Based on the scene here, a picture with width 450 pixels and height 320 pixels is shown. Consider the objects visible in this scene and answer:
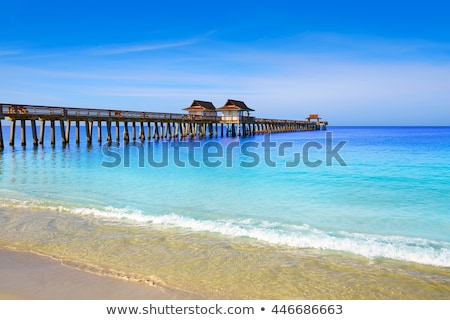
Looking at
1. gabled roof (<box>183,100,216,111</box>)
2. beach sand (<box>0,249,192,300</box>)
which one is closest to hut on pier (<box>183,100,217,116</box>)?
gabled roof (<box>183,100,216,111</box>)

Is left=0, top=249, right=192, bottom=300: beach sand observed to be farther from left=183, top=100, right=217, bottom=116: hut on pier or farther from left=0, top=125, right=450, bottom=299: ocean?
left=183, top=100, right=217, bottom=116: hut on pier

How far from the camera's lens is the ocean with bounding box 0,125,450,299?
4594mm

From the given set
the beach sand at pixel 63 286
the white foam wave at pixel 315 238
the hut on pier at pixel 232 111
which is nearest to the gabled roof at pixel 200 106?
the hut on pier at pixel 232 111

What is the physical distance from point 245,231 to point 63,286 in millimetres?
3483

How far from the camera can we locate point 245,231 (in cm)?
695

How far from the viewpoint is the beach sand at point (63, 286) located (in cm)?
403

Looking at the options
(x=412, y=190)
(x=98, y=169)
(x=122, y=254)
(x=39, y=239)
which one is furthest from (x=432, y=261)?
(x=98, y=169)

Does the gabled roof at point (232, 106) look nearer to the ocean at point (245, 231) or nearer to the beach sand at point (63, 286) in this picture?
the ocean at point (245, 231)

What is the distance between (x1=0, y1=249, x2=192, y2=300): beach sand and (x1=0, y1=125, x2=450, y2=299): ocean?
0.69ft

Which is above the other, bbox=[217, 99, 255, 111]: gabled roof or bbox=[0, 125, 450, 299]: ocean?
bbox=[217, 99, 255, 111]: gabled roof

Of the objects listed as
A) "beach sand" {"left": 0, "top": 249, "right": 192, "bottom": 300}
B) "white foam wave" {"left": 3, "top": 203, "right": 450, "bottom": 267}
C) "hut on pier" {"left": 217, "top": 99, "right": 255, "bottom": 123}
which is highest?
"hut on pier" {"left": 217, "top": 99, "right": 255, "bottom": 123}

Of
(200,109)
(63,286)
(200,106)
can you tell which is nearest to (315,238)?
(63,286)

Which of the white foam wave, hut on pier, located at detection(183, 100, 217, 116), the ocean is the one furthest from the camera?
hut on pier, located at detection(183, 100, 217, 116)

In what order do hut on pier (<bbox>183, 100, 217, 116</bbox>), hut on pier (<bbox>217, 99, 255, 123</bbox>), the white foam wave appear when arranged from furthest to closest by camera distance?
hut on pier (<bbox>183, 100, 217, 116</bbox>)
hut on pier (<bbox>217, 99, 255, 123</bbox>)
the white foam wave
